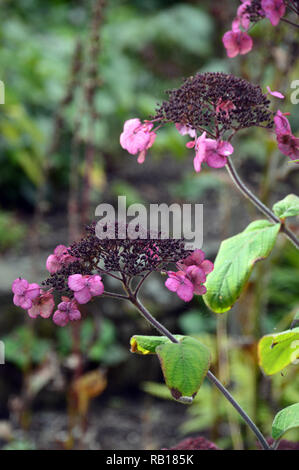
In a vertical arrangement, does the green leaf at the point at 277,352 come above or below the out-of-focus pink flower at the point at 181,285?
below

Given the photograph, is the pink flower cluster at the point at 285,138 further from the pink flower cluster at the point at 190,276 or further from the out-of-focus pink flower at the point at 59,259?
the out-of-focus pink flower at the point at 59,259

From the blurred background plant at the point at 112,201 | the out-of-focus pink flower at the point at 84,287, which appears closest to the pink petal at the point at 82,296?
the out-of-focus pink flower at the point at 84,287

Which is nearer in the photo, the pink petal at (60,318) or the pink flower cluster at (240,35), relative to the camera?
the pink petal at (60,318)

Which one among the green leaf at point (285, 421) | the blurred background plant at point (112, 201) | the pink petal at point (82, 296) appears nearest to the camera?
the pink petal at point (82, 296)

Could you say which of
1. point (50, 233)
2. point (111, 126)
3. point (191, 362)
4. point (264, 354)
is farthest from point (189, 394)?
point (111, 126)

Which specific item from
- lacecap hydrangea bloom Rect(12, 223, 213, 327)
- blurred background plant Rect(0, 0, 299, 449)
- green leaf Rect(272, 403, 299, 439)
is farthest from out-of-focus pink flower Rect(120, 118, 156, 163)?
blurred background plant Rect(0, 0, 299, 449)

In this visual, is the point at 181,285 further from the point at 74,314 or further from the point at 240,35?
the point at 240,35
